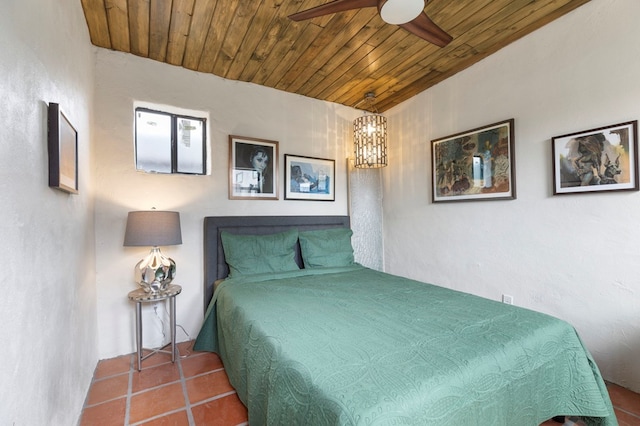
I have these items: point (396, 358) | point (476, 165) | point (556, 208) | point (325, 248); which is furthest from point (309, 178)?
point (396, 358)

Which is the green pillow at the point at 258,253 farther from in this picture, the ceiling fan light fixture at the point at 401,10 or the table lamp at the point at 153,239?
the ceiling fan light fixture at the point at 401,10

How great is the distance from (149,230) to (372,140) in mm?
2484

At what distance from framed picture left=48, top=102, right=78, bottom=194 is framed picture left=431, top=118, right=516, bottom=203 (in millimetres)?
2939

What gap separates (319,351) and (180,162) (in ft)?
7.54

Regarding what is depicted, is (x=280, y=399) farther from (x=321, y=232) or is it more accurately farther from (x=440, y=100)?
(x=440, y=100)

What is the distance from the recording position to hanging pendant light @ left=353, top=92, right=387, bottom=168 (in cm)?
328

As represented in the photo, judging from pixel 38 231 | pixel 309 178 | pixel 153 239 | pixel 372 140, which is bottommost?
pixel 153 239

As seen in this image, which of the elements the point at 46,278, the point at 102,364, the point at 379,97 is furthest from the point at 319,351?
the point at 379,97

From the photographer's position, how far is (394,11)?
1.41 metres

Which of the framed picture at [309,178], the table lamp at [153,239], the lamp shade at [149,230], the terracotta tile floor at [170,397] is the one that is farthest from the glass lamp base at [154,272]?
the framed picture at [309,178]

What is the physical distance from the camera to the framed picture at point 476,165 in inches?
Result: 92.7

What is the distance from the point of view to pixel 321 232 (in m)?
3.03

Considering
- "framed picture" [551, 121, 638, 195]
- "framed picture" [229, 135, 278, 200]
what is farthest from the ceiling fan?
"framed picture" [229, 135, 278, 200]

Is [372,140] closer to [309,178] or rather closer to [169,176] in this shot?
[309,178]
